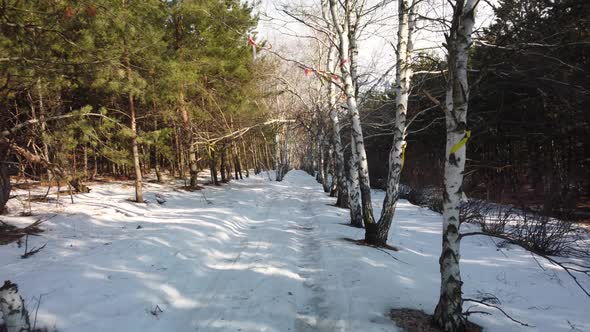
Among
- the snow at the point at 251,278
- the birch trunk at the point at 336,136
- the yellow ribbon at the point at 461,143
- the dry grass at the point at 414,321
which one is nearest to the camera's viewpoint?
the yellow ribbon at the point at 461,143

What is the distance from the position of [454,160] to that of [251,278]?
11.1ft

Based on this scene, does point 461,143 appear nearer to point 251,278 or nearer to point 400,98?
point 400,98

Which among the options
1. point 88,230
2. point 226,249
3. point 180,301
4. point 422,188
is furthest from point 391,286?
point 422,188

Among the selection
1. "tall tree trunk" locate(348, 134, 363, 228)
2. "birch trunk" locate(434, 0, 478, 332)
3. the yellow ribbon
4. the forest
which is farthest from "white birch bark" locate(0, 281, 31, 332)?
"tall tree trunk" locate(348, 134, 363, 228)

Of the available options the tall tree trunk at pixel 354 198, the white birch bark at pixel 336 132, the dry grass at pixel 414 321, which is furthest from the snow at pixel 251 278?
the white birch bark at pixel 336 132

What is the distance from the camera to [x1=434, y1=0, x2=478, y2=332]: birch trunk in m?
3.32

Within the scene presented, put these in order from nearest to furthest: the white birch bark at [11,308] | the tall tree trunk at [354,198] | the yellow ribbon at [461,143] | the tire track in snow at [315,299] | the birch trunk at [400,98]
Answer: the white birch bark at [11,308]
the yellow ribbon at [461,143]
the tire track in snow at [315,299]
the birch trunk at [400,98]
the tall tree trunk at [354,198]

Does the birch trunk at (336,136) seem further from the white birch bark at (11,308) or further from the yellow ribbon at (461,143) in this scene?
the white birch bark at (11,308)

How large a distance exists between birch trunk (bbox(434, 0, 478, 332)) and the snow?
56cm

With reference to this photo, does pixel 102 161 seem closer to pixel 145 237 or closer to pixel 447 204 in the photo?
pixel 145 237

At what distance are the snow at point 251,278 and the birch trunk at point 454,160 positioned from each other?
0.56 meters

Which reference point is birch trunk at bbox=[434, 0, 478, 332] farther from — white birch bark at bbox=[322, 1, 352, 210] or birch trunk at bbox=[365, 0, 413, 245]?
white birch bark at bbox=[322, 1, 352, 210]

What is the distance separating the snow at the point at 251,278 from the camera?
3.79 metres

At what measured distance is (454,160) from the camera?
344 cm
